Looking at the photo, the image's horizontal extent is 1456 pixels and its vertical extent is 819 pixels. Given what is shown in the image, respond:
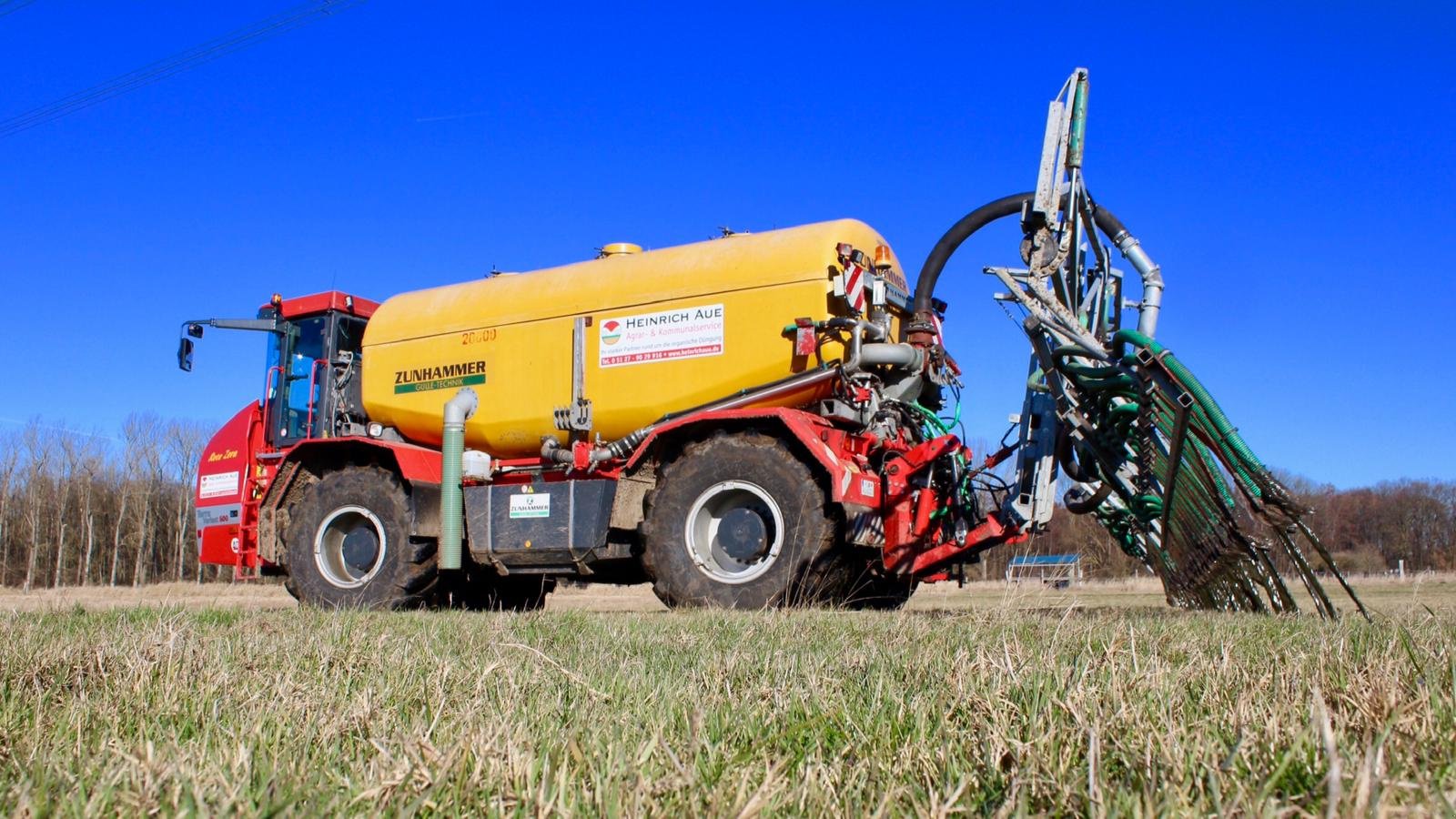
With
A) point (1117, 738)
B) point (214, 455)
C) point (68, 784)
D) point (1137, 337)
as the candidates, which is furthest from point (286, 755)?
Answer: point (214, 455)

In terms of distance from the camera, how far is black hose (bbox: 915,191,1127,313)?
27.8 feet

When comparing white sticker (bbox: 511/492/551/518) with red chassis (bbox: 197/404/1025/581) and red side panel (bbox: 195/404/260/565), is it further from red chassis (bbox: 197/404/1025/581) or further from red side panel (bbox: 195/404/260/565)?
red side panel (bbox: 195/404/260/565)

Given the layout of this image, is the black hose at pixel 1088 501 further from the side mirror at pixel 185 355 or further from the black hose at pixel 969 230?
the side mirror at pixel 185 355

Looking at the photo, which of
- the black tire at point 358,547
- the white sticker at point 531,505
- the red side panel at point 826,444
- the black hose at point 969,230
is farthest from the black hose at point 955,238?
the black tire at point 358,547

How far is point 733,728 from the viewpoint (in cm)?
213

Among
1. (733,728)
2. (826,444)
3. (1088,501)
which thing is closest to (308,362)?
(826,444)

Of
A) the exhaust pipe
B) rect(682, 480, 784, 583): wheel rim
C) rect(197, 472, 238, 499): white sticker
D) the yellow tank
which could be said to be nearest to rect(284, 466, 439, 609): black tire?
the exhaust pipe

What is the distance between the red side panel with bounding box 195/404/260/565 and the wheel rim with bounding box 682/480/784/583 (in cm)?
506

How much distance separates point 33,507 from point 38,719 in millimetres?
63383

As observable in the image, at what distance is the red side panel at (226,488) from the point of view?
11.0 metres

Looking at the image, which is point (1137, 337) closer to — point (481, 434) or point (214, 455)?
point (481, 434)

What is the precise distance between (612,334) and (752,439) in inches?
67.5

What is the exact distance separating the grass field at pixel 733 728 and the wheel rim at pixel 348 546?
6212 millimetres

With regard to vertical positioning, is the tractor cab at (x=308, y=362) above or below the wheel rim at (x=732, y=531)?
above
